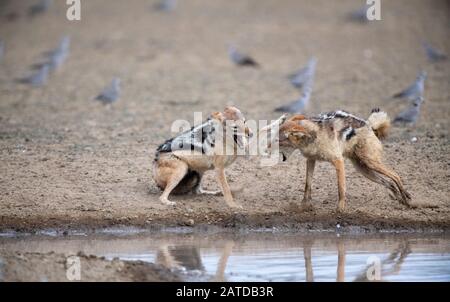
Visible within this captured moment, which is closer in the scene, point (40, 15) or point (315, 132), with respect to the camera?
point (315, 132)

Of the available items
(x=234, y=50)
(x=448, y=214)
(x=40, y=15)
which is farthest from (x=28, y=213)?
(x=40, y=15)

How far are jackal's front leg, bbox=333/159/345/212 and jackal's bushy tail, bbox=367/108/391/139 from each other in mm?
823

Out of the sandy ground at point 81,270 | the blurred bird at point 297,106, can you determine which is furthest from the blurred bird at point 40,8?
the sandy ground at point 81,270

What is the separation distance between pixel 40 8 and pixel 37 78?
10.8m

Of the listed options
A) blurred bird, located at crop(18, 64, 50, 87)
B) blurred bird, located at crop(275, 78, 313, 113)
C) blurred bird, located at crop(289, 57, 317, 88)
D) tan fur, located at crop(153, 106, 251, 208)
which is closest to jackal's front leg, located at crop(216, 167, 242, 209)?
tan fur, located at crop(153, 106, 251, 208)

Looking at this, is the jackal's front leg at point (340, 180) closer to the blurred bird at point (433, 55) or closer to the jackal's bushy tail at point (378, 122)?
the jackal's bushy tail at point (378, 122)

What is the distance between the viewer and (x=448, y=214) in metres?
12.3

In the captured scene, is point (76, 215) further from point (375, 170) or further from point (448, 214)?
point (448, 214)

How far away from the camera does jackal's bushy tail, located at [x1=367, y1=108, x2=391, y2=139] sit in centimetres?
1246

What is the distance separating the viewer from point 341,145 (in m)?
12.0

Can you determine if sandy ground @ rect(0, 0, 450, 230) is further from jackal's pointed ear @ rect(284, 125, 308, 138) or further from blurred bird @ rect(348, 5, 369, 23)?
jackal's pointed ear @ rect(284, 125, 308, 138)

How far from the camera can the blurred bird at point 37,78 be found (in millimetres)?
23109
